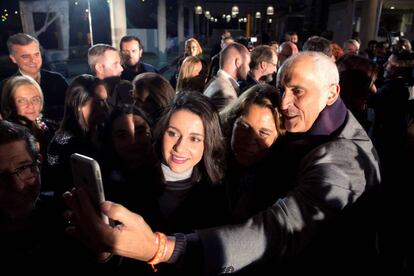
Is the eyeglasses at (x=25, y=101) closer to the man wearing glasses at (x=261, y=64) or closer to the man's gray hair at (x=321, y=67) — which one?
the man's gray hair at (x=321, y=67)

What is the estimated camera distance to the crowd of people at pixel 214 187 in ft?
4.43

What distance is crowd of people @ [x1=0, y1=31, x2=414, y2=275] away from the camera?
1351mm

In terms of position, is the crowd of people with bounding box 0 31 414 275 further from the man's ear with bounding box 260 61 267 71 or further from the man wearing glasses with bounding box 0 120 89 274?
the man's ear with bounding box 260 61 267 71

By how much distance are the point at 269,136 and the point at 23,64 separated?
3147mm

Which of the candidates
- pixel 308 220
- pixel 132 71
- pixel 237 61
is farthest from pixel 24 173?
pixel 132 71

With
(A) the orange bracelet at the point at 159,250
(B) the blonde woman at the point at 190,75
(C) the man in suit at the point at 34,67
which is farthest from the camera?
(B) the blonde woman at the point at 190,75

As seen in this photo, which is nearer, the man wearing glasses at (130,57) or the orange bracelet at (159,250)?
the orange bracelet at (159,250)

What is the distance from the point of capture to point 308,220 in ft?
4.71

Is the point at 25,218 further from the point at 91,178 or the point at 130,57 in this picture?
the point at 130,57

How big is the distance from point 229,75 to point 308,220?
113 inches

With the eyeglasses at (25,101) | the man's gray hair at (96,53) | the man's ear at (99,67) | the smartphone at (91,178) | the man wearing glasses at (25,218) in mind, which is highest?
the man's gray hair at (96,53)

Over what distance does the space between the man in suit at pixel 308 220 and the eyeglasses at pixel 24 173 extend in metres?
0.58

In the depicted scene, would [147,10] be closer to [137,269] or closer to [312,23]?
[312,23]

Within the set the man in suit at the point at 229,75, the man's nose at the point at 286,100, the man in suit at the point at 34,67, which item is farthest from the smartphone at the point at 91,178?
the man in suit at the point at 34,67
